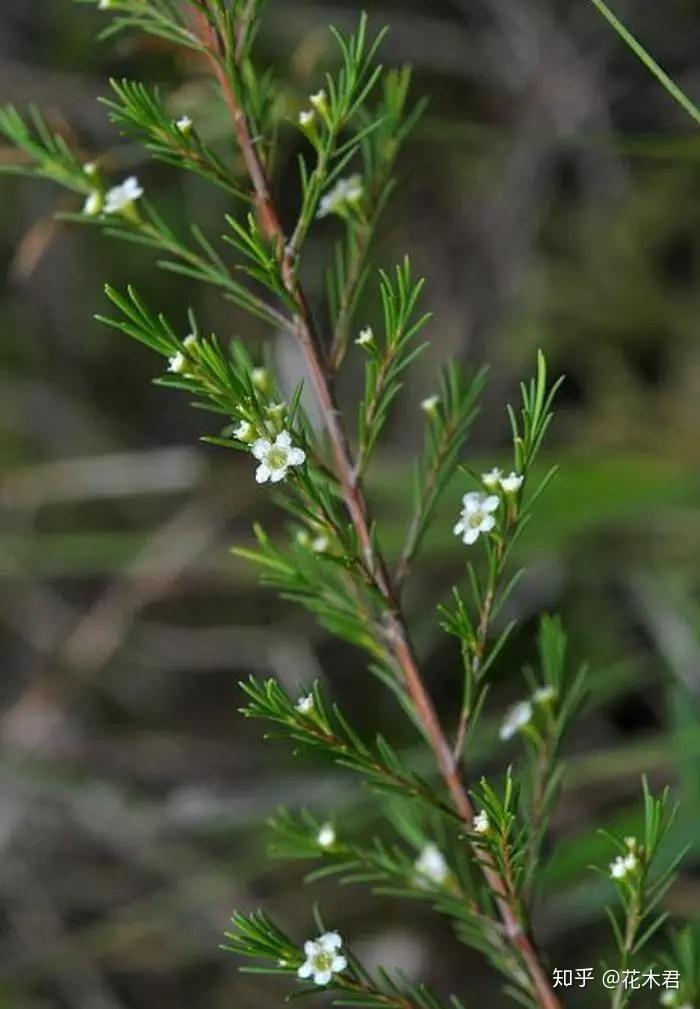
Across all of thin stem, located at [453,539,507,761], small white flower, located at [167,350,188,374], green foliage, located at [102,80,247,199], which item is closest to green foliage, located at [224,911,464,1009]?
thin stem, located at [453,539,507,761]

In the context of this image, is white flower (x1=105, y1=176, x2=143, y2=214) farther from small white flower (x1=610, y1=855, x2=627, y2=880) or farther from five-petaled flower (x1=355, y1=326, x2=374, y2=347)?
small white flower (x1=610, y1=855, x2=627, y2=880)

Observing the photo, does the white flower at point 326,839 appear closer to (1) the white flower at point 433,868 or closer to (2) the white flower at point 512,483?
(1) the white flower at point 433,868

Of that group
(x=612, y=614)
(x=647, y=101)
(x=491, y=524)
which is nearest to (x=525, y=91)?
(x=647, y=101)

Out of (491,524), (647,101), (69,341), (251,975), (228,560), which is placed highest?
(647,101)

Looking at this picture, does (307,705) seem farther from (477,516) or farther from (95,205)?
(95,205)

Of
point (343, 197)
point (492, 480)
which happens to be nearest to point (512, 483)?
point (492, 480)

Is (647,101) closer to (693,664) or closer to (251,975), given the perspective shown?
(693,664)

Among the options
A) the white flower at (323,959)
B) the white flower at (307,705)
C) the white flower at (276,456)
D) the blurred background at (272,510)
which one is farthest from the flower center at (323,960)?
the blurred background at (272,510)
